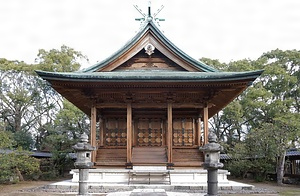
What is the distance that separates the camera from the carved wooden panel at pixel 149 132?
63.5 feet

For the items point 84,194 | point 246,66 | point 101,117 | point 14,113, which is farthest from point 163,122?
point 14,113

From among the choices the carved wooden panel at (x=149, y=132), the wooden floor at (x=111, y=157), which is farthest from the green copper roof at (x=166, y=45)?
the wooden floor at (x=111, y=157)

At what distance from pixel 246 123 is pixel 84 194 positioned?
30759mm

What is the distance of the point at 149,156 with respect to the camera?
17672 mm

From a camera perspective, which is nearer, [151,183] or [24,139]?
[151,183]

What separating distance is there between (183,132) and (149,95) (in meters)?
3.88

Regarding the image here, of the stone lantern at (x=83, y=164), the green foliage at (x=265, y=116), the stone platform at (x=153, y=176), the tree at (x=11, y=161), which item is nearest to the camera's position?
the stone lantern at (x=83, y=164)

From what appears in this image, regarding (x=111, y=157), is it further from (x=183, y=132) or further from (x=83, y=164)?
(x=83, y=164)

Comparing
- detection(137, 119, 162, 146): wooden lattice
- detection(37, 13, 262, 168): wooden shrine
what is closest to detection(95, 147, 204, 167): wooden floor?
detection(37, 13, 262, 168): wooden shrine

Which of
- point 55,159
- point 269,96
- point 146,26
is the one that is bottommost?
point 55,159

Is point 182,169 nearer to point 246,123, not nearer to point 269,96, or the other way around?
point 269,96

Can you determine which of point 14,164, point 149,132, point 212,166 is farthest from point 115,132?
point 212,166

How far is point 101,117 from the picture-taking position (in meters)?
20.0

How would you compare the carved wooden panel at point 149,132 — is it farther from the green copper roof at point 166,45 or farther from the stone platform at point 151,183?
the green copper roof at point 166,45
